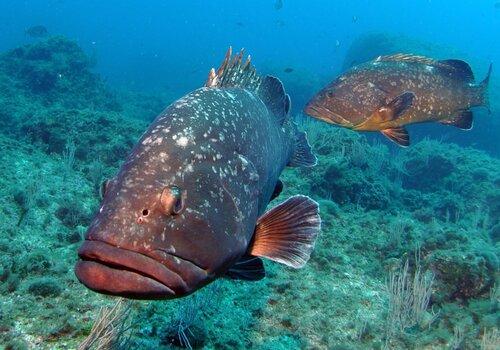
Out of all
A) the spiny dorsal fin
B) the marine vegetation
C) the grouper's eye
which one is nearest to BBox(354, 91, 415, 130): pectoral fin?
the marine vegetation

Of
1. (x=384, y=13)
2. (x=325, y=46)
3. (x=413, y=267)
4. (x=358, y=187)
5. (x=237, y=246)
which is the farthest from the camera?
(x=384, y=13)

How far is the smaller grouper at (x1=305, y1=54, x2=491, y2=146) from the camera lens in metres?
6.09

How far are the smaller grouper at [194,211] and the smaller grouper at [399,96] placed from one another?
8.62 ft

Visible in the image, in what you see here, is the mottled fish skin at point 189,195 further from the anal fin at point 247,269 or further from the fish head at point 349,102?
the fish head at point 349,102

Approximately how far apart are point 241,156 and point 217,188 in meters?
0.54

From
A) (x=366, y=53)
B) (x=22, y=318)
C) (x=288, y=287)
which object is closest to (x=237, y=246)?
(x=22, y=318)

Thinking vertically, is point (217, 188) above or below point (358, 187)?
above

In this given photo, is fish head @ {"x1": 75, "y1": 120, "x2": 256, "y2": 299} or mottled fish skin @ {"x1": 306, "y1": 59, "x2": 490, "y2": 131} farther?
mottled fish skin @ {"x1": 306, "y1": 59, "x2": 490, "y2": 131}

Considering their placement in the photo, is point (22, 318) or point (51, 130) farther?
point (51, 130)

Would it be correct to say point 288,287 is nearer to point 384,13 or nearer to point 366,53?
point 366,53

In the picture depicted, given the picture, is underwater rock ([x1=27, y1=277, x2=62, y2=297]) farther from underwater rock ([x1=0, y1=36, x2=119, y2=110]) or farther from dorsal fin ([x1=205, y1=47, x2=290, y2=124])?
underwater rock ([x1=0, y1=36, x2=119, y2=110])

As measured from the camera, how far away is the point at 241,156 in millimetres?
3135

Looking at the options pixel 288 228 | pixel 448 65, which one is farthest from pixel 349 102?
pixel 288 228

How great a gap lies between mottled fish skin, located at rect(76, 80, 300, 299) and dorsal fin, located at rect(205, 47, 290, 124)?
43 cm
